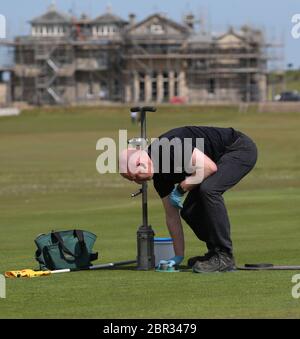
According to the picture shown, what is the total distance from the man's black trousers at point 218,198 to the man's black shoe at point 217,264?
0.07 meters

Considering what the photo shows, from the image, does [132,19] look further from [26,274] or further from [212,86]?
[26,274]

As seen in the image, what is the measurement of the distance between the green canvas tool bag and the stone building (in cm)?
14059

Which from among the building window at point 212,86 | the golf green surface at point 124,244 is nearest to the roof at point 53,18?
the building window at point 212,86

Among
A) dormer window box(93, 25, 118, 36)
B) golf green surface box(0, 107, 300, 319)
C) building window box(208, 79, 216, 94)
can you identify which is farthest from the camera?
dormer window box(93, 25, 118, 36)

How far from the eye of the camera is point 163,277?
11961 millimetres

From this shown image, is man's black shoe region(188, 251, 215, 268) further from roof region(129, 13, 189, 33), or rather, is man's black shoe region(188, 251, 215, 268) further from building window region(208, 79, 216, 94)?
roof region(129, 13, 189, 33)

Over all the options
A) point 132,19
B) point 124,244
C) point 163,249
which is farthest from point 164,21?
point 163,249

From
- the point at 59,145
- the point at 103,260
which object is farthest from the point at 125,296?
the point at 59,145

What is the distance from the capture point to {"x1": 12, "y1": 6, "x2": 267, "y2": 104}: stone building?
509ft

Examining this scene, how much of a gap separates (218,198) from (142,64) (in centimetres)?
14607

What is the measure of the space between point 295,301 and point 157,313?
1228mm

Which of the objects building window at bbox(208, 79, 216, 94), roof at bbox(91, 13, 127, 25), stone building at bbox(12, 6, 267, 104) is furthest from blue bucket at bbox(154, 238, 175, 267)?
roof at bbox(91, 13, 127, 25)
